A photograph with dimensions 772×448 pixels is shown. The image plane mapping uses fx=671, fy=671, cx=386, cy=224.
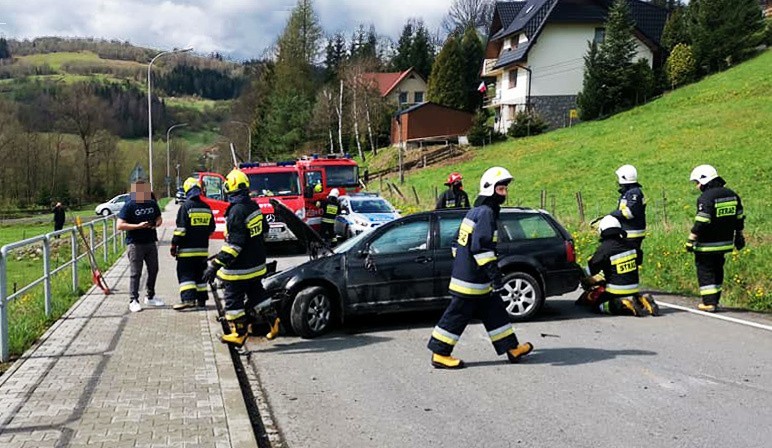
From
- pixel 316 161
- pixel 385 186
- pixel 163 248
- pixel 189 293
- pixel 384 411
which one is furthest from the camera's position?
pixel 385 186

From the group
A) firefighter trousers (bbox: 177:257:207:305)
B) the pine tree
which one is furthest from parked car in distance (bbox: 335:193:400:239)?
the pine tree

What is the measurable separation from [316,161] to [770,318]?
1595cm

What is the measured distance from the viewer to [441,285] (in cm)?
842

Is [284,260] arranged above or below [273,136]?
below

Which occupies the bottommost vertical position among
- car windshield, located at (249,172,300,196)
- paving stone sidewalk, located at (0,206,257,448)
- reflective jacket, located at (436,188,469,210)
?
paving stone sidewalk, located at (0,206,257,448)

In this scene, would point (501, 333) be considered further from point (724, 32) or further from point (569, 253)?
point (724, 32)

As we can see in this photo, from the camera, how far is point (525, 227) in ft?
29.5

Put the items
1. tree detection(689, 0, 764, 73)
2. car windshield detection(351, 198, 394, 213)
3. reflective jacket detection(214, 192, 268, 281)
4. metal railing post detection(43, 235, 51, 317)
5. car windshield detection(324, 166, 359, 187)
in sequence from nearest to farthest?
reflective jacket detection(214, 192, 268, 281) < metal railing post detection(43, 235, 51, 317) < car windshield detection(351, 198, 394, 213) < car windshield detection(324, 166, 359, 187) < tree detection(689, 0, 764, 73)

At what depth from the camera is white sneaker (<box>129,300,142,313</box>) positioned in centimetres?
922

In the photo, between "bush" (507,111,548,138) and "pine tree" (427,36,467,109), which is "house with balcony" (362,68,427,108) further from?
"bush" (507,111,548,138)

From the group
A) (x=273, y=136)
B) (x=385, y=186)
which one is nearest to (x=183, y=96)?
(x=273, y=136)

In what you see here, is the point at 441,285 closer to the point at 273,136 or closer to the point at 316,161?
the point at 316,161

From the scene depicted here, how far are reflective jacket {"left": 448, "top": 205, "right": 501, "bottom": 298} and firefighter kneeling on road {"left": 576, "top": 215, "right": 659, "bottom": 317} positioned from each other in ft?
10.1

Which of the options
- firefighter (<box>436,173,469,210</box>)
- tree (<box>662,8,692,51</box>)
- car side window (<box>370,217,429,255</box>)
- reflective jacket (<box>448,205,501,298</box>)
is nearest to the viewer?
reflective jacket (<box>448,205,501,298</box>)
